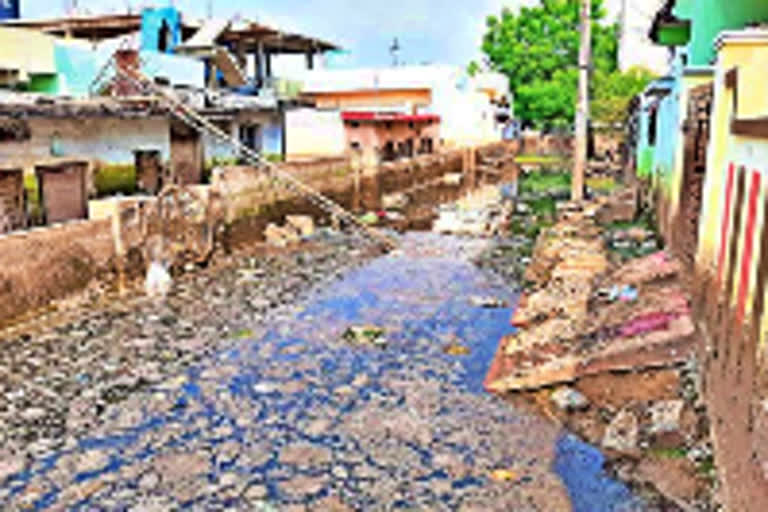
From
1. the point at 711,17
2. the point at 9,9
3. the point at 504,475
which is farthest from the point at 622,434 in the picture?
the point at 9,9

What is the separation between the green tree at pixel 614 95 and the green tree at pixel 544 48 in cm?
333

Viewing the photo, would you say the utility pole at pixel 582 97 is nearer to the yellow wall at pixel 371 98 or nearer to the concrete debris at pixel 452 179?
the concrete debris at pixel 452 179

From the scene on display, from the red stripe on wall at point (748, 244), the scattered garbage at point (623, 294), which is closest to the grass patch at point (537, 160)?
the scattered garbage at point (623, 294)

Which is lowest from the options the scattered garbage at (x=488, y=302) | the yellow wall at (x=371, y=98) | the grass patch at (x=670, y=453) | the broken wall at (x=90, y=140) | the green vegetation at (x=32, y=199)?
the grass patch at (x=670, y=453)

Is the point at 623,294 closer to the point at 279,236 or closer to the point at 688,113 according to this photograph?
the point at 688,113

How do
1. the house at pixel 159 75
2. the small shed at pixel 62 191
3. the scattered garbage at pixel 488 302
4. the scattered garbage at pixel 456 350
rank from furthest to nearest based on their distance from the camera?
the house at pixel 159 75, the small shed at pixel 62 191, the scattered garbage at pixel 488 302, the scattered garbage at pixel 456 350

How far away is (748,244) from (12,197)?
13080mm

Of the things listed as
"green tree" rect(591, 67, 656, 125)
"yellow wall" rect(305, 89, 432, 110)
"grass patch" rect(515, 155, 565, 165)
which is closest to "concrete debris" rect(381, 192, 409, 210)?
"yellow wall" rect(305, 89, 432, 110)

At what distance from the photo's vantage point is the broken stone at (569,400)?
24.1 feet

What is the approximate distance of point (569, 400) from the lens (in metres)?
7.44

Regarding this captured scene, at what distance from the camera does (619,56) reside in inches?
1900

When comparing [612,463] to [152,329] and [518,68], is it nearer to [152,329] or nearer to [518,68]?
[152,329]

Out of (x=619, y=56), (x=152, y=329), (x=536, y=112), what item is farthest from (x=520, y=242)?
(x=619, y=56)

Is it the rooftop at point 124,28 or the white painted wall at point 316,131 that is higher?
the rooftop at point 124,28
